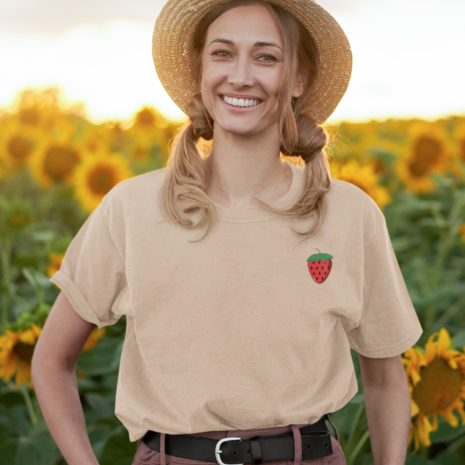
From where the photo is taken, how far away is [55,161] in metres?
Answer: 4.77

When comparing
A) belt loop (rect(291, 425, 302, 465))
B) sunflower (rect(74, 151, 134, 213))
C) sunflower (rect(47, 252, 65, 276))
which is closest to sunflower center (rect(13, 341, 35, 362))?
sunflower (rect(47, 252, 65, 276))

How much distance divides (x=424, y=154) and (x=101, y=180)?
2.41 meters

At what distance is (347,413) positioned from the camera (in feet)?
7.91

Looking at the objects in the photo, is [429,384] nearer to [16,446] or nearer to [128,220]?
[128,220]

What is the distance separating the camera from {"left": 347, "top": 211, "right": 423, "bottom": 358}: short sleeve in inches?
70.4

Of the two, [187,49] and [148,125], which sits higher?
[187,49]

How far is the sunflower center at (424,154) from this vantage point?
4.77 m

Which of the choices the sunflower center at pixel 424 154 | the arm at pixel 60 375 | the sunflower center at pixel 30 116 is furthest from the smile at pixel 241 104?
the sunflower center at pixel 30 116

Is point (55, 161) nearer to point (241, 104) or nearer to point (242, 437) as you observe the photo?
point (241, 104)

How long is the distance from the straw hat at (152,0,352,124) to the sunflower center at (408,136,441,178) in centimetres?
297

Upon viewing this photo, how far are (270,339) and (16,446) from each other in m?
1.28

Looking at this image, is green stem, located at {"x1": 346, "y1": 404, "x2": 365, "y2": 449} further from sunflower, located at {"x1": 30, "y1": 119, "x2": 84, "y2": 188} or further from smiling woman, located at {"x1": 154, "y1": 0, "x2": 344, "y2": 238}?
sunflower, located at {"x1": 30, "y1": 119, "x2": 84, "y2": 188}

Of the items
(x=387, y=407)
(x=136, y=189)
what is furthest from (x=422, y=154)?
(x=136, y=189)

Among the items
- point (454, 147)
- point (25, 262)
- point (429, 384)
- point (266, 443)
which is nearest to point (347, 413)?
point (429, 384)
